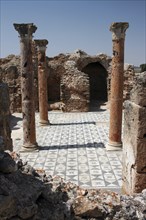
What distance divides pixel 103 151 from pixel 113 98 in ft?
6.13

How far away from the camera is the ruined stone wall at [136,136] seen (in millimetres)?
4199

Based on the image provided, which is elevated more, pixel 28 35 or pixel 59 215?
pixel 28 35

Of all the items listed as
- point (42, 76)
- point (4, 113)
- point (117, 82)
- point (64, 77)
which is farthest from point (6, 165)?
point (64, 77)

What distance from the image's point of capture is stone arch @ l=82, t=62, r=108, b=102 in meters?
21.9

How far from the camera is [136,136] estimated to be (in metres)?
4.30

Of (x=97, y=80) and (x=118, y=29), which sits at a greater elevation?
(x=118, y=29)

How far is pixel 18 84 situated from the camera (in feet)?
58.5

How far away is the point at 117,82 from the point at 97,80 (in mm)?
13505

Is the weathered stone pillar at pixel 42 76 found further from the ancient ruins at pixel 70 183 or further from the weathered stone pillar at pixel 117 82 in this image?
the weathered stone pillar at pixel 117 82

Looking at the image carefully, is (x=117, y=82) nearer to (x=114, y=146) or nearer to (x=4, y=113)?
(x=114, y=146)

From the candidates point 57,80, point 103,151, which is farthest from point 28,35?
point 57,80

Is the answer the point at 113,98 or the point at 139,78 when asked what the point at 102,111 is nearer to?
the point at 113,98

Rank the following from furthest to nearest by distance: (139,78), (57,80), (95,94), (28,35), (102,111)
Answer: (95,94) < (57,80) < (102,111) < (28,35) < (139,78)

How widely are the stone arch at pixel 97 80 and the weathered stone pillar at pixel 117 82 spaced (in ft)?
42.9
